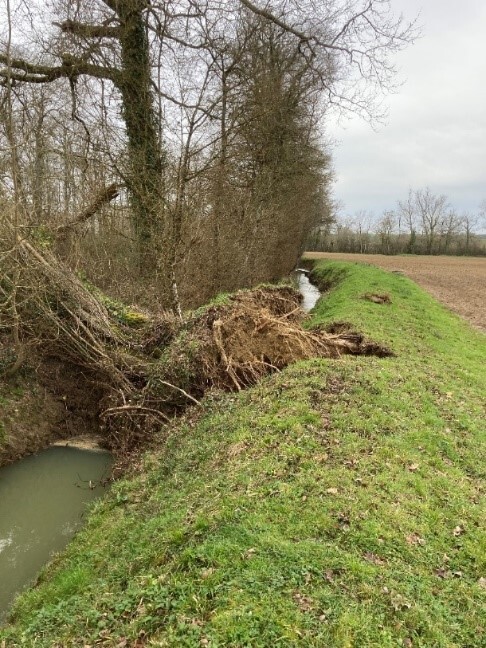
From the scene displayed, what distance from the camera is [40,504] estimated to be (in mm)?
8055

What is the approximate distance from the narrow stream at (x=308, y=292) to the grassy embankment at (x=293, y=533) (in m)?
14.9

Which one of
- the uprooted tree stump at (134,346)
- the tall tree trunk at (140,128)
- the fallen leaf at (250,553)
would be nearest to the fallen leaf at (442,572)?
the fallen leaf at (250,553)

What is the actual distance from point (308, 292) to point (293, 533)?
28354 millimetres

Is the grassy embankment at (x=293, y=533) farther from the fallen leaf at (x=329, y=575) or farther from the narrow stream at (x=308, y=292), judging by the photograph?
the narrow stream at (x=308, y=292)

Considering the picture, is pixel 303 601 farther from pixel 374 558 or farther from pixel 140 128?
pixel 140 128

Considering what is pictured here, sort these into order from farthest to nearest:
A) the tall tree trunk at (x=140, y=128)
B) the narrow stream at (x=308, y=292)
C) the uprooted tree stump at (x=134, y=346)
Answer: the narrow stream at (x=308, y=292) < the tall tree trunk at (x=140, y=128) < the uprooted tree stump at (x=134, y=346)

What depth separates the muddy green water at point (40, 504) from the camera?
21.3 feet

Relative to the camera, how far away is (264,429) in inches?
266

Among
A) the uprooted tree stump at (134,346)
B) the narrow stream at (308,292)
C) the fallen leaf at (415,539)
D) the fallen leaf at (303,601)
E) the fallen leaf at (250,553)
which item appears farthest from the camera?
the narrow stream at (308,292)

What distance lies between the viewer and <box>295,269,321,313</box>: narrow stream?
2525 cm

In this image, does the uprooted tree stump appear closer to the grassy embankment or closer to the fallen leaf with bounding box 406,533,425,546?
the grassy embankment

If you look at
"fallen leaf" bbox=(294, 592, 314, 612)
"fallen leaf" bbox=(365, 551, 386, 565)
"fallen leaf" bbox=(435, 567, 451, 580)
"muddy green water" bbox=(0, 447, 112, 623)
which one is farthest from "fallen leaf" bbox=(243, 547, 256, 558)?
"muddy green water" bbox=(0, 447, 112, 623)

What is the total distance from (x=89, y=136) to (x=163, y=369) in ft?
25.7

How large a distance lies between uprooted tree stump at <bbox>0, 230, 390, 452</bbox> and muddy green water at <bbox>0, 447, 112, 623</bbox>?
2.87 feet
